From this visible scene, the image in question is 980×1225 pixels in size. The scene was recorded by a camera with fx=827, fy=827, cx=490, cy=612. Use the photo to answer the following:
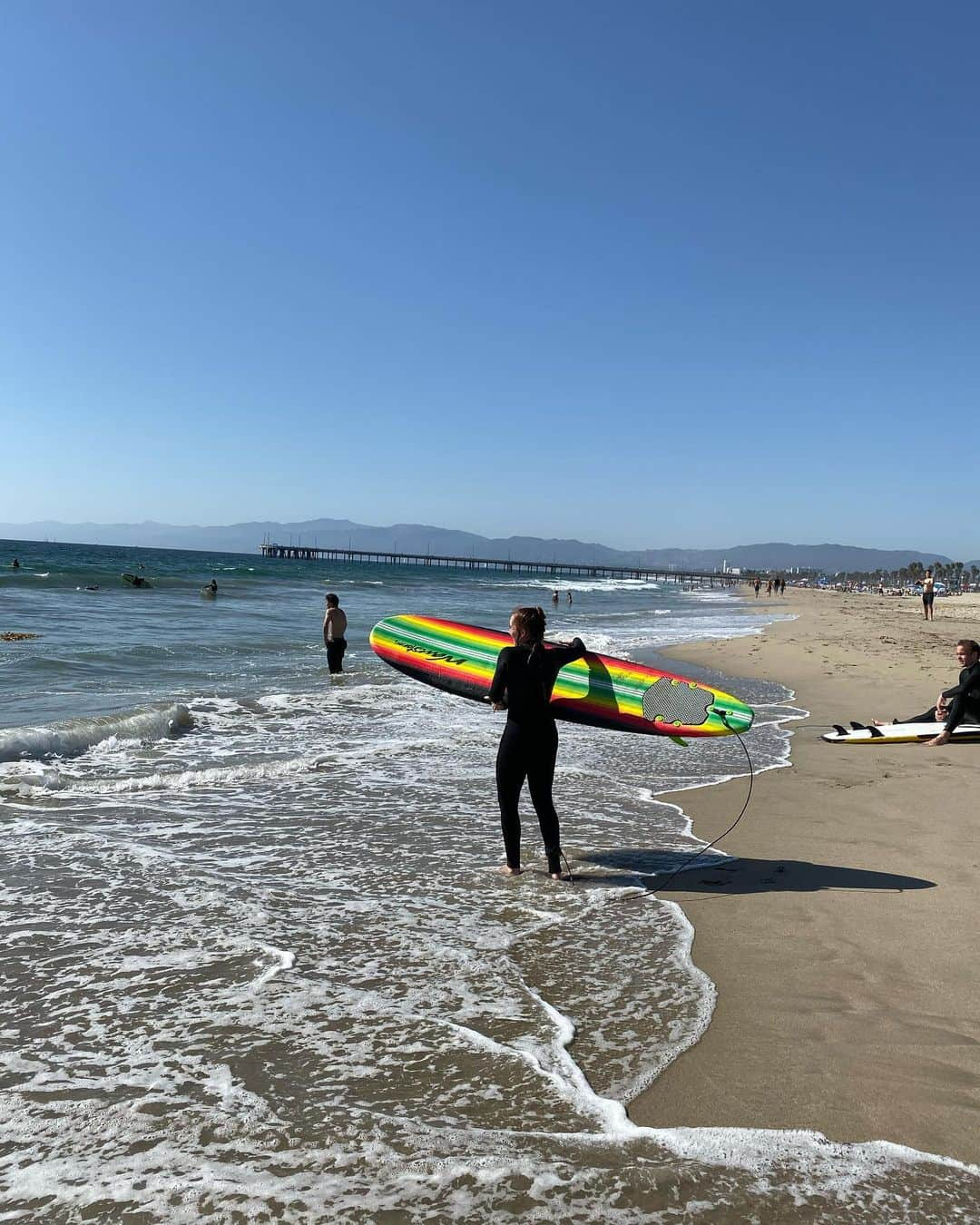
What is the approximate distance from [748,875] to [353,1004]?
275 centimetres

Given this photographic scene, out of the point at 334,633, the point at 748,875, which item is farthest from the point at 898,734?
the point at 334,633

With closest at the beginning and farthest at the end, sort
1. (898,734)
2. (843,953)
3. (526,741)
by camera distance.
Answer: (843,953) < (526,741) < (898,734)

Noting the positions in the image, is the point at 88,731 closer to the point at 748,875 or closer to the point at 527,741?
the point at 527,741

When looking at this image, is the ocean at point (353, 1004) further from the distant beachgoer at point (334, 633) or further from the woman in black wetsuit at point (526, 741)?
the distant beachgoer at point (334, 633)

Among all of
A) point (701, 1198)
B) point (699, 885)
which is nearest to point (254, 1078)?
point (701, 1198)

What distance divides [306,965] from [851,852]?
3.63 meters

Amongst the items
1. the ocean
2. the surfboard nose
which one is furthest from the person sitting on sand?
the surfboard nose

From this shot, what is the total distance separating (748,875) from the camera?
5.15 m

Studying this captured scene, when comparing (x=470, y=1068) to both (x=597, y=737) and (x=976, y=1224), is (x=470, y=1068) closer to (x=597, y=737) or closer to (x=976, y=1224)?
(x=976, y=1224)

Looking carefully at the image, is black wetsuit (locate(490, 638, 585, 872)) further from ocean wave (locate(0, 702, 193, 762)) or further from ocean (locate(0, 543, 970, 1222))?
ocean wave (locate(0, 702, 193, 762))

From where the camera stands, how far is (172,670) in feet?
45.8

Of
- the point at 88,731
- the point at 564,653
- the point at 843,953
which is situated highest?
the point at 564,653

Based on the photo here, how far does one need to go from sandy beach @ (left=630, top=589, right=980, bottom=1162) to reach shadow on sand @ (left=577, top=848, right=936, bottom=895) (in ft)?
0.06

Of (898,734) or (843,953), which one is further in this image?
(898,734)
